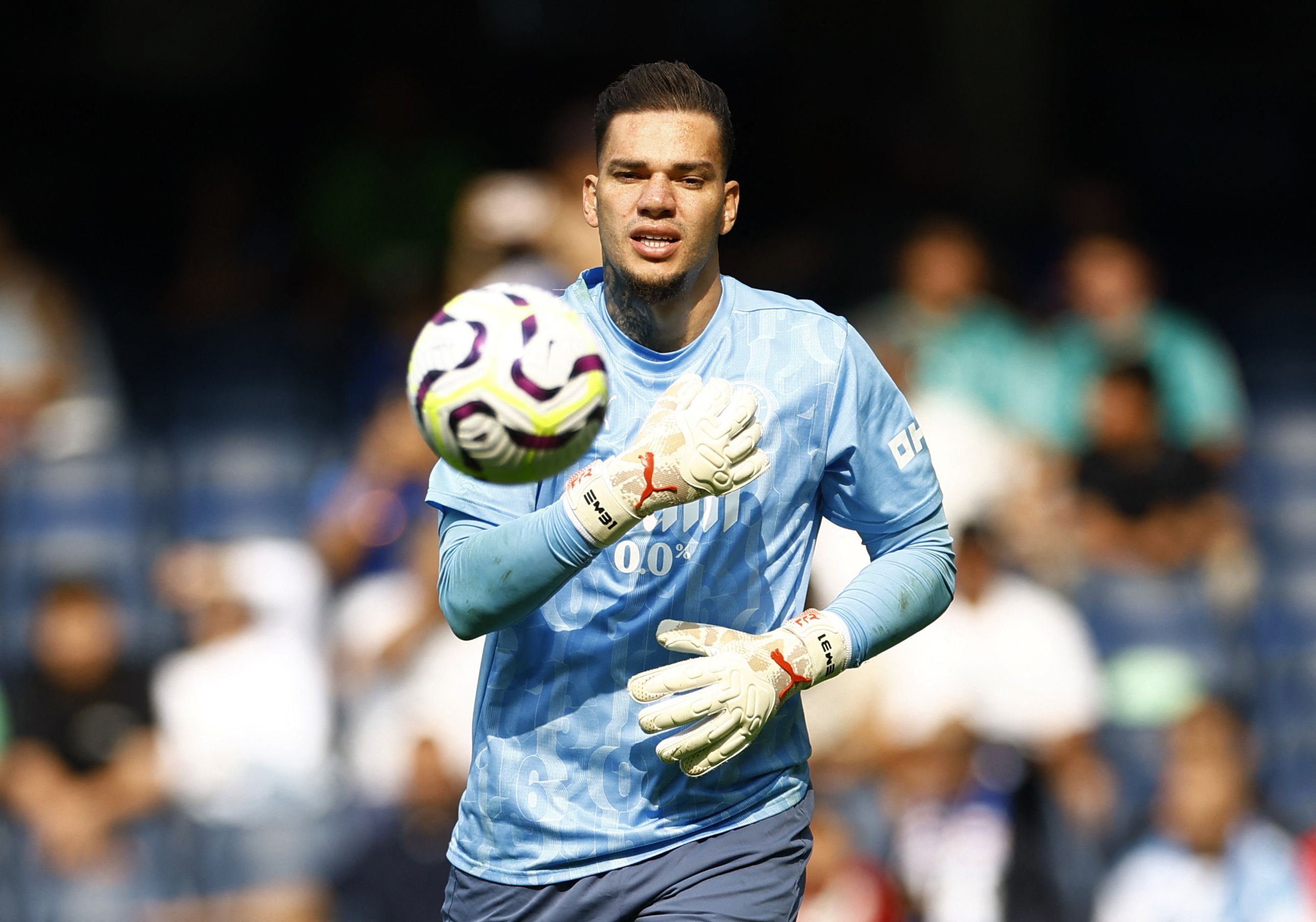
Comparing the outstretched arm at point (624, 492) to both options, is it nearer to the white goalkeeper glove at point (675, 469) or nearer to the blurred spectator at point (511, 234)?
the white goalkeeper glove at point (675, 469)

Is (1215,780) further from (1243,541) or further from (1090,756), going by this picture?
(1243,541)

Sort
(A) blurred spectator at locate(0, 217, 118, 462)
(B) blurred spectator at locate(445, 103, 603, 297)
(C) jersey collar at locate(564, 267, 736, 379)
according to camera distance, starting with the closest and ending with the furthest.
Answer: (C) jersey collar at locate(564, 267, 736, 379) < (B) blurred spectator at locate(445, 103, 603, 297) < (A) blurred spectator at locate(0, 217, 118, 462)

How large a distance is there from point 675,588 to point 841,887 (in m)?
3.06

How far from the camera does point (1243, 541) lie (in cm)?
799

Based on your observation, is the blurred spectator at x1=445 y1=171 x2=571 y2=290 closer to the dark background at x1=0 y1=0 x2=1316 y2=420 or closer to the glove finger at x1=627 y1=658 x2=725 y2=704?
the dark background at x1=0 y1=0 x2=1316 y2=420

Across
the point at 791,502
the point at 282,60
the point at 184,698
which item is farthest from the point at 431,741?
the point at 282,60

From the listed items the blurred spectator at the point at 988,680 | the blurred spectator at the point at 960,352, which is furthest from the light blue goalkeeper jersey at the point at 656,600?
the blurred spectator at the point at 960,352

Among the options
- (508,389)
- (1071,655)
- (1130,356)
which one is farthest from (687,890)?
(1130,356)

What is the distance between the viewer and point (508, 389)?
2.85 meters

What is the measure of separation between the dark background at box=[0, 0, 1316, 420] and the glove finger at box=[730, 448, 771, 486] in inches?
266

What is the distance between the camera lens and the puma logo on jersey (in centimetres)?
321

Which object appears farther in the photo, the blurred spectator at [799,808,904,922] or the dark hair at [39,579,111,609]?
the dark hair at [39,579,111,609]

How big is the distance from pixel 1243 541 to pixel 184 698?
5008 millimetres

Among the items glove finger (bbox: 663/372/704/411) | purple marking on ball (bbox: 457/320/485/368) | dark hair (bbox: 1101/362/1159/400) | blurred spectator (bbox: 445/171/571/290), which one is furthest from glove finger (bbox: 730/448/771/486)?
dark hair (bbox: 1101/362/1159/400)
